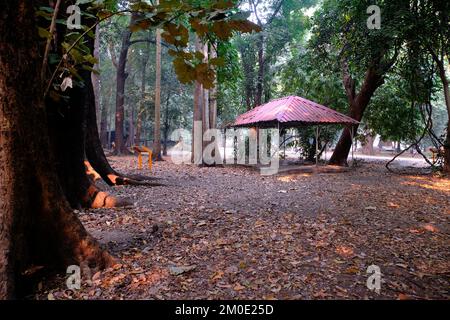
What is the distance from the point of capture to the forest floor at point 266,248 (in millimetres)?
3105

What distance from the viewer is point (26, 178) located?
296cm

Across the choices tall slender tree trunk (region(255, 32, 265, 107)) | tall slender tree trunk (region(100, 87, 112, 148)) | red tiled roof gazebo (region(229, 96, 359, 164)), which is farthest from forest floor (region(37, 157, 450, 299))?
tall slender tree trunk (region(100, 87, 112, 148))

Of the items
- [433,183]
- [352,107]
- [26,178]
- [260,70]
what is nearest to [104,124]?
[260,70]

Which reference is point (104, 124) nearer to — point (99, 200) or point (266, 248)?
point (99, 200)

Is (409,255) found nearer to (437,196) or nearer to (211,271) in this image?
(211,271)

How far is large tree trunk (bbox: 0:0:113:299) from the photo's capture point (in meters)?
2.65

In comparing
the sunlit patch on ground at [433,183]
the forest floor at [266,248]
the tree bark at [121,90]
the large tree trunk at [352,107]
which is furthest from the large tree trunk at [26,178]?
the tree bark at [121,90]

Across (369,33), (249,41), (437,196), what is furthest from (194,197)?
(249,41)

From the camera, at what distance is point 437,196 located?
333 inches

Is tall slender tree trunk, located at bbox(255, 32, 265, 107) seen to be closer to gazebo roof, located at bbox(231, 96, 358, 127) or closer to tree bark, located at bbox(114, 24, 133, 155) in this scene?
gazebo roof, located at bbox(231, 96, 358, 127)

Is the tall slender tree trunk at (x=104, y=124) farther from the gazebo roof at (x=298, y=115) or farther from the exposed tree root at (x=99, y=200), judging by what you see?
the exposed tree root at (x=99, y=200)

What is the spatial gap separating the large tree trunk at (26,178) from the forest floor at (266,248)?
36 cm

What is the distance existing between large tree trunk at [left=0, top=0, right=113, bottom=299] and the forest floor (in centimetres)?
36

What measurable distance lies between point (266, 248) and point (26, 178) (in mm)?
2992
